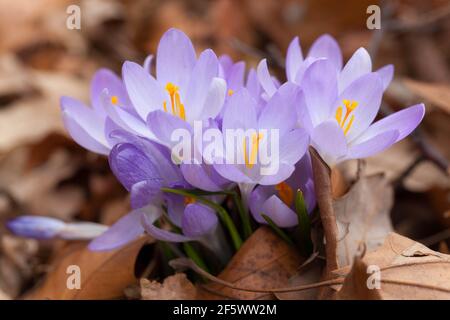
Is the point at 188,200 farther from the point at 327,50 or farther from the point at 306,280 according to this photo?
the point at 327,50

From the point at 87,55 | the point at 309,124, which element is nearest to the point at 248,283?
the point at 309,124

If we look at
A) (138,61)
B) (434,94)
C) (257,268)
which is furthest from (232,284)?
(138,61)

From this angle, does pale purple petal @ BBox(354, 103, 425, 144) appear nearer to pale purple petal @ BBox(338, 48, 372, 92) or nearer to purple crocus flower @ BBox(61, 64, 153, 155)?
pale purple petal @ BBox(338, 48, 372, 92)

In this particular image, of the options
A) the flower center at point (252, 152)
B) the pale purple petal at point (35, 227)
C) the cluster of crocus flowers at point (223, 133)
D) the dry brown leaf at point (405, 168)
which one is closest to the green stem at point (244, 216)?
the cluster of crocus flowers at point (223, 133)

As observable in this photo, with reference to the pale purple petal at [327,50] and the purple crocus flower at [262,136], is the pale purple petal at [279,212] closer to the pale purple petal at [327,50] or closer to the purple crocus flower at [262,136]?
the purple crocus flower at [262,136]

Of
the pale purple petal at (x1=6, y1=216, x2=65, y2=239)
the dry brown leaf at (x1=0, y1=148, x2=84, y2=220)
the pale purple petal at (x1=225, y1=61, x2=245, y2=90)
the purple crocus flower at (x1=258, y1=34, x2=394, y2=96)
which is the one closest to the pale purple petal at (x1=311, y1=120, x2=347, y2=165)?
the purple crocus flower at (x1=258, y1=34, x2=394, y2=96)
